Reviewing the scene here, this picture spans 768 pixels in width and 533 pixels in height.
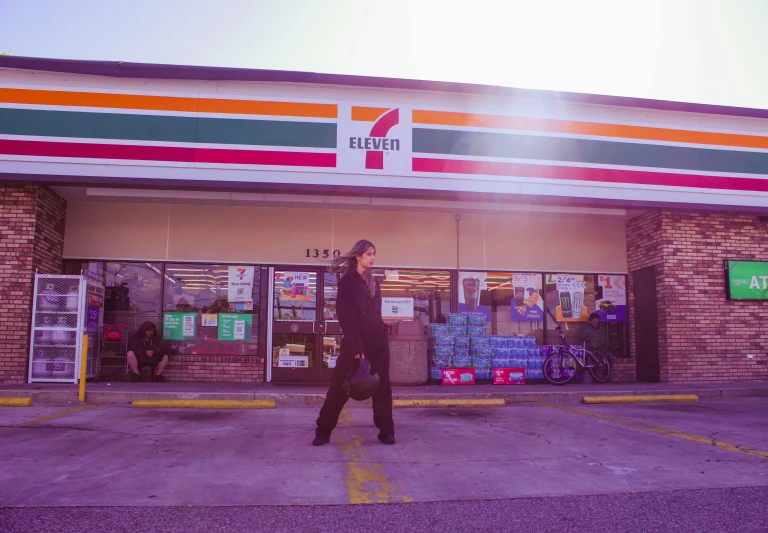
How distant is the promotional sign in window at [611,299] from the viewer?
40.5 ft

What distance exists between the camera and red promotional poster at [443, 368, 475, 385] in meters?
11.0

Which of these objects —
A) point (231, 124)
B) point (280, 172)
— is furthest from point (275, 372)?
point (231, 124)

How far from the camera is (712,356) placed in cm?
1136

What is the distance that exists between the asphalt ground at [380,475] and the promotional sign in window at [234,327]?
159 inches

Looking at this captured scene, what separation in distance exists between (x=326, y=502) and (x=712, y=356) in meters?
10.3

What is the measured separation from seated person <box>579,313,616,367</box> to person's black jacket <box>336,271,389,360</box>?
7440 mm

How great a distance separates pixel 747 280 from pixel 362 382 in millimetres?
9999

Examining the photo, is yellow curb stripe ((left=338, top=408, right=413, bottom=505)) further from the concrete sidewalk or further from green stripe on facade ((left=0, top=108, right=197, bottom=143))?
green stripe on facade ((left=0, top=108, right=197, bottom=143))

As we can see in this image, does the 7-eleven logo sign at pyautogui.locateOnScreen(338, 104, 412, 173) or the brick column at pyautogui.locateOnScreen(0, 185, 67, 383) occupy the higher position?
the 7-eleven logo sign at pyautogui.locateOnScreen(338, 104, 412, 173)

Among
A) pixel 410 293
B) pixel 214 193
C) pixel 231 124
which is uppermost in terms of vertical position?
pixel 231 124

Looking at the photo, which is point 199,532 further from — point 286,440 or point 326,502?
point 286,440

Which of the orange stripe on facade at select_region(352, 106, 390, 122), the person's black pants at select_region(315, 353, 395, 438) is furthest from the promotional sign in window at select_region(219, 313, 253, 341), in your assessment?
the person's black pants at select_region(315, 353, 395, 438)

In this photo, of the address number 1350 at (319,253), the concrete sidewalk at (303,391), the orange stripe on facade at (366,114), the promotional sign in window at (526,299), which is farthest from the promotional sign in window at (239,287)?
the promotional sign in window at (526,299)

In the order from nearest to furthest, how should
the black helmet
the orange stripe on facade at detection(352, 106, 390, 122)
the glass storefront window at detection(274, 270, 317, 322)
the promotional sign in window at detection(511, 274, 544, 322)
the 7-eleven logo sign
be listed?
the black helmet < the 7-eleven logo sign < the orange stripe on facade at detection(352, 106, 390, 122) < the glass storefront window at detection(274, 270, 317, 322) < the promotional sign in window at detection(511, 274, 544, 322)
